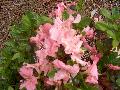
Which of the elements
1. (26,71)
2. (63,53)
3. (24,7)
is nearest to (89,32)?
(63,53)

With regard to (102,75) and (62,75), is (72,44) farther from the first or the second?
(102,75)

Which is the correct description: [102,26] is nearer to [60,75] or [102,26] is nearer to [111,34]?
[111,34]

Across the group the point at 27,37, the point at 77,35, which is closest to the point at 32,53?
the point at 27,37

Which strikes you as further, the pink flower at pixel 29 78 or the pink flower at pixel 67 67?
the pink flower at pixel 29 78

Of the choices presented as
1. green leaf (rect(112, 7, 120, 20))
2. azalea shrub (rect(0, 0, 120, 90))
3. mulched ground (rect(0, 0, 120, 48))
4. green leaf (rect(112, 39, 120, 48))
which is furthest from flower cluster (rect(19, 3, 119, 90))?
mulched ground (rect(0, 0, 120, 48))

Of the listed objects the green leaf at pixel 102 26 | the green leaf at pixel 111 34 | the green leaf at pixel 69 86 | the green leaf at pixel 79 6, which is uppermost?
the green leaf at pixel 79 6

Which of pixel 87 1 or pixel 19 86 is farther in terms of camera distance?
pixel 87 1

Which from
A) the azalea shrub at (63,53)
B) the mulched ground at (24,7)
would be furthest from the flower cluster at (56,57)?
the mulched ground at (24,7)

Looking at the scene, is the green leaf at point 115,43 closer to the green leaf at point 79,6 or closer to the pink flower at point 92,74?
the pink flower at point 92,74
